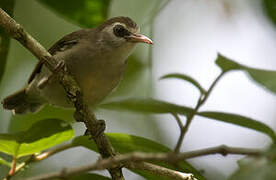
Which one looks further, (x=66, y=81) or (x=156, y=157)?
(x=66, y=81)

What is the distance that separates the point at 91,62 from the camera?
12.2 ft

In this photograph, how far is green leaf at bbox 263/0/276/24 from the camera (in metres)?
2.32

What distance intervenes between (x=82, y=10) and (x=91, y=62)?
28.4 inches

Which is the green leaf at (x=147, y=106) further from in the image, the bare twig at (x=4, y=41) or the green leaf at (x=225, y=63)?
the bare twig at (x=4, y=41)

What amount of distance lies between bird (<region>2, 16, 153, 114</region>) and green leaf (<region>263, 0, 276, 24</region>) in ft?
4.79

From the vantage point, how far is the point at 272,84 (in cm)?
177

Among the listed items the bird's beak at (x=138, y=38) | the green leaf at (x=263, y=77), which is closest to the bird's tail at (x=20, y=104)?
the bird's beak at (x=138, y=38)

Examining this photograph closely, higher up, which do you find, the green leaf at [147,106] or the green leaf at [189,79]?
the green leaf at [189,79]

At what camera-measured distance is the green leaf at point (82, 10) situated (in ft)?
9.63

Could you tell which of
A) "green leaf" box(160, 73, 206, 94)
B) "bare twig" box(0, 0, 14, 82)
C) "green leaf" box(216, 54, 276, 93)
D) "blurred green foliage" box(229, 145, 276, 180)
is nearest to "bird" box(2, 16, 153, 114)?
"bare twig" box(0, 0, 14, 82)

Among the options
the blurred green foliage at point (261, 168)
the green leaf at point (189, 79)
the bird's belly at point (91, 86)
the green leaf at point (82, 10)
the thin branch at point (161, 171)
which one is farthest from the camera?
the bird's belly at point (91, 86)

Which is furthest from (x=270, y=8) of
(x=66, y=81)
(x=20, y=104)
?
(x=20, y=104)

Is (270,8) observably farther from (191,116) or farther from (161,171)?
(161,171)

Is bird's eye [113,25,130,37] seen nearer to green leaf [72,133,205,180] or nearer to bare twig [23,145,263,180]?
green leaf [72,133,205,180]
